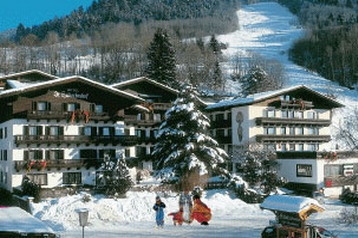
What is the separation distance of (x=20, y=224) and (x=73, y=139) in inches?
1194

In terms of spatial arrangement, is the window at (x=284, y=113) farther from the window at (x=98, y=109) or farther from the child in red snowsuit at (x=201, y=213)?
the child in red snowsuit at (x=201, y=213)

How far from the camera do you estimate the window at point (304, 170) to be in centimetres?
4744

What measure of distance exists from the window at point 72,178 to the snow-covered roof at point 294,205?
93.5 ft

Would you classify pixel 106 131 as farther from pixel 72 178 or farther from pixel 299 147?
pixel 299 147

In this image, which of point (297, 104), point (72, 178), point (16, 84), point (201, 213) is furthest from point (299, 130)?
point (201, 213)

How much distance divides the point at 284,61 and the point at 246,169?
109704 mm

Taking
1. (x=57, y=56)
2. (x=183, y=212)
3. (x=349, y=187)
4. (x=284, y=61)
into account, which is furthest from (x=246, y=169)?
(x=284, y=61)

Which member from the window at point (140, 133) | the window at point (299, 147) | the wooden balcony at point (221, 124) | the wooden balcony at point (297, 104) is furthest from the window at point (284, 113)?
the window at point (140, 133)

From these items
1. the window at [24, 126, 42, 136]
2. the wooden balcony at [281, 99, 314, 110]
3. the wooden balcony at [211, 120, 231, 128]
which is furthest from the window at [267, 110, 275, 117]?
the window at [24, 126, 42, 136]

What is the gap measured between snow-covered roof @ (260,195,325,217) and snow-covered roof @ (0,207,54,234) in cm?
871

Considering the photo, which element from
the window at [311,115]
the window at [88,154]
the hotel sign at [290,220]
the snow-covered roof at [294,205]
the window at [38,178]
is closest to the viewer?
the snow-covered roof at [294,205]

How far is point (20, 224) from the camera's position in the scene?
15.7 m

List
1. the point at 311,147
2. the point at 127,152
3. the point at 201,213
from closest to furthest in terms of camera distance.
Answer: the point at 201,213
the point at 127,152
the point at 311,147

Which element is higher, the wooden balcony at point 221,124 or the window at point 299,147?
the wooden balcony at point 221,124
